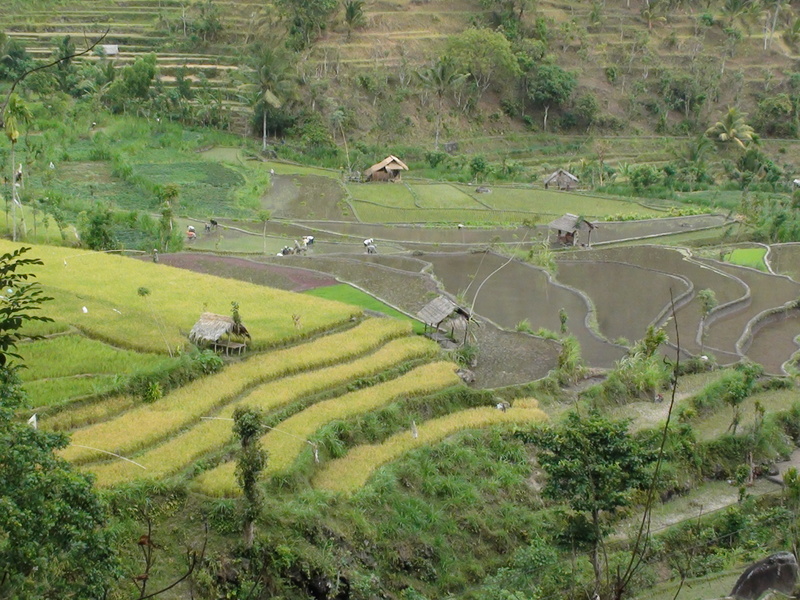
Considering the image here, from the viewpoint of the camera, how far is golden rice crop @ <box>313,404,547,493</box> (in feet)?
45.6

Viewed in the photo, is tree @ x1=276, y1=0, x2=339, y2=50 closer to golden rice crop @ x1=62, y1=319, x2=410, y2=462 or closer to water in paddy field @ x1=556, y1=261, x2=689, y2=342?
water in paddy field @ x1=556, y1=261, x2=689, y2=342

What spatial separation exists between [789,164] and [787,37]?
14339 millimetres

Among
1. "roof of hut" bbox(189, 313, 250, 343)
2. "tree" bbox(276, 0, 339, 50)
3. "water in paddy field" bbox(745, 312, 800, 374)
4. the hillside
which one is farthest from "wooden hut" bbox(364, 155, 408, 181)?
"roof of hut" bbox(189, 313, 250, 343)

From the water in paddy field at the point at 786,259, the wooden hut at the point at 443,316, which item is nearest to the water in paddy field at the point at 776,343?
the water in paddy field at the point at 786,259

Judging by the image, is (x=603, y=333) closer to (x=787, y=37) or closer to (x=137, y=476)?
(x=137, y=476)

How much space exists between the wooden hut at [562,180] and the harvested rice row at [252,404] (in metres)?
23.8

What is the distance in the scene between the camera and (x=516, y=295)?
2430 centimetres

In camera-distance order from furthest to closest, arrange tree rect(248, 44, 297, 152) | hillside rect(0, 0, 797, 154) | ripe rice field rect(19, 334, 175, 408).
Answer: hillside rect(0, 0, 797, 154), tree rect(248, 44, 297, 152), ripe rice field rect(19, 334, 175, 408)

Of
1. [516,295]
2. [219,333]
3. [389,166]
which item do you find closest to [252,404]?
[219,333]

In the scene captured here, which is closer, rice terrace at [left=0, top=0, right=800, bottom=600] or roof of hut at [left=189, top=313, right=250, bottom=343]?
rice terrace at [left=0, top=0, right=800, bottom=600]

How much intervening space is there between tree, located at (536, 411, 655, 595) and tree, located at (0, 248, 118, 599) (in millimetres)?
5813

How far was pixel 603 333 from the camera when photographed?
21.9 m

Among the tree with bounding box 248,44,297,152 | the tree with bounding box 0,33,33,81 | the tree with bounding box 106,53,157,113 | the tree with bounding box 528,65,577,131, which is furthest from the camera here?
the tree with bounding box 528,65,577,131

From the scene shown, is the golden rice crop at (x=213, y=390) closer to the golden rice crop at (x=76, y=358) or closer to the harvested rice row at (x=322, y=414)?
the golden rice crop at (x=76, y=358)
